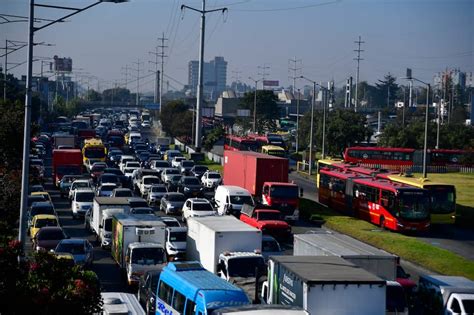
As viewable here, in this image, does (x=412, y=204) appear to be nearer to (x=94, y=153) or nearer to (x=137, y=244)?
(x=137, y=244)

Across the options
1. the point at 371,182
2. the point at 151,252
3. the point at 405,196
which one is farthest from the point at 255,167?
the point at 151,252

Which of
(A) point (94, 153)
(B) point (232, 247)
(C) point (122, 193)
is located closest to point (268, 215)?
(C) point (122, 193)

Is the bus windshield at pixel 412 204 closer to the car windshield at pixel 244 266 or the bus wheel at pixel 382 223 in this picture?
the bus wheel at pixel 382 223

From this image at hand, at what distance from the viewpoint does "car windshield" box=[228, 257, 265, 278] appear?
24.2m

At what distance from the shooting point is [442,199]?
42.2m

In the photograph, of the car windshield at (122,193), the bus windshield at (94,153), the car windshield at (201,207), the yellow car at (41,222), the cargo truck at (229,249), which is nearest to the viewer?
the cargo truck at (229,249)

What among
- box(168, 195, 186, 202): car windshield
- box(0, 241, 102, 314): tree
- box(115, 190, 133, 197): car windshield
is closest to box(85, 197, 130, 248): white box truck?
box(115, 190, 133, 197): car windshield

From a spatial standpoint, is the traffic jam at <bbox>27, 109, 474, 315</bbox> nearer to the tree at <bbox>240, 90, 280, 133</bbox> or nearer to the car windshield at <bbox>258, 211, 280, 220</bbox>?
the car windshield at <bbox>258, 211, 280, 220</bbox>

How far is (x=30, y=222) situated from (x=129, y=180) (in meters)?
22.2

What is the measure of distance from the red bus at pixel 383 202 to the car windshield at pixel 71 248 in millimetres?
15958

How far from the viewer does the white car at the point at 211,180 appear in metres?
56.1

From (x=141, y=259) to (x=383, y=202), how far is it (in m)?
16.9

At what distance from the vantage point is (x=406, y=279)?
24453 mm

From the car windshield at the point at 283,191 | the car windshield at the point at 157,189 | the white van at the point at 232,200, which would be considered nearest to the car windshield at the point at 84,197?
the white van at the point at 232,200
